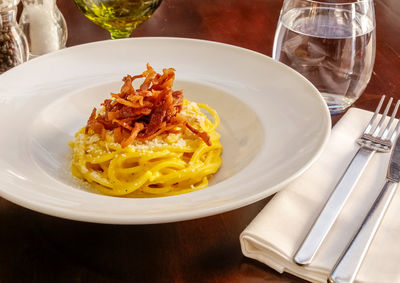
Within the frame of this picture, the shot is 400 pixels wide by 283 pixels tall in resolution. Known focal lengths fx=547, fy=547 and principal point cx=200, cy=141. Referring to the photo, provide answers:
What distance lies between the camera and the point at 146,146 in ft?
4.75

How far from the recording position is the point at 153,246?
47.8 inches

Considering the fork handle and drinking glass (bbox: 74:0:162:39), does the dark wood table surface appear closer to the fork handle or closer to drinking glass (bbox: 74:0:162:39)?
the fork handle

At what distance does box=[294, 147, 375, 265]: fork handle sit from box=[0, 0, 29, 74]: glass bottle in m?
1.20

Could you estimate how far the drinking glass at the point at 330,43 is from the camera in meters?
A: 1.60

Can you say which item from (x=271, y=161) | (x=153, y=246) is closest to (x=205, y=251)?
(x=153, y=246)

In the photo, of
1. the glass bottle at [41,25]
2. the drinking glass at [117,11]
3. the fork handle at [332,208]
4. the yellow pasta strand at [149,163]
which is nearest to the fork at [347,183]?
the fork handle at [332,208]

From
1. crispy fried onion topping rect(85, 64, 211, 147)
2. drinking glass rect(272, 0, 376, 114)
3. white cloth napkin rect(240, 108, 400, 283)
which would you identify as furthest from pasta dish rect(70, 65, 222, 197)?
drinking glass rect(272, 0, 376, 114)

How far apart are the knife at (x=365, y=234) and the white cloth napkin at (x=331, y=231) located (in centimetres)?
2

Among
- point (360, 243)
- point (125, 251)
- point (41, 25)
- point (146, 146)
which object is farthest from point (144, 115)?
point (41, 25)

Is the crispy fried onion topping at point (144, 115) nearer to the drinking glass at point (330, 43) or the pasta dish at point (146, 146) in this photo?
the pasta dish at point (146, 146)

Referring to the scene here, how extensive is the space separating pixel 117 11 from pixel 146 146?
634mm

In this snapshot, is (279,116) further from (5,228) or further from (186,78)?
(5,228)

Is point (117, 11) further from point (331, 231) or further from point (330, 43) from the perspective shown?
point (331, 231)

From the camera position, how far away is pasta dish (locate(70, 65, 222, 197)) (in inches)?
56.5
